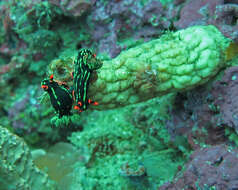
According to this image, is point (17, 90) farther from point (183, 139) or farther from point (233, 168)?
point (233, 168)

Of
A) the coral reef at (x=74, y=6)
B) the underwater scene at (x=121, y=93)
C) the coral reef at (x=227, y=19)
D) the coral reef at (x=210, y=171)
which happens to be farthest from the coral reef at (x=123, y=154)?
the coral reef at (x=74, y=6)

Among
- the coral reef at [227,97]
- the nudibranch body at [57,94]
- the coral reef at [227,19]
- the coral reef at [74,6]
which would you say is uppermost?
the coral reef at [74,6]

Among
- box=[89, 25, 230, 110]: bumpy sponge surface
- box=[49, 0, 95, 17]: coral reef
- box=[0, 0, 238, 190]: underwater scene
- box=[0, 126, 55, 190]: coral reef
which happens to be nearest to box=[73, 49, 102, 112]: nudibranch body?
box=[0, 0, 238, 190]: underwater scene

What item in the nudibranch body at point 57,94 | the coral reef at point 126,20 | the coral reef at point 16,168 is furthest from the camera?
the coral reef at point 126,20

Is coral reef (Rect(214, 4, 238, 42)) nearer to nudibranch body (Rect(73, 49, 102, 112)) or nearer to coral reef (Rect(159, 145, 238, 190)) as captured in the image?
coral reef (Rect(159, 145, 238, 190))

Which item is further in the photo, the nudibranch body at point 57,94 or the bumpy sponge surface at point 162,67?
the bumpy sponge surface at point 162,67

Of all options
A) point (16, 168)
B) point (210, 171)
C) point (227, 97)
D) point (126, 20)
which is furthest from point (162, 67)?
point (16, 168)

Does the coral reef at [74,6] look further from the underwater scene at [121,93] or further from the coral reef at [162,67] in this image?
the coral reef at [162,67]

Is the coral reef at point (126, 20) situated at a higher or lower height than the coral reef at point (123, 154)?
higher

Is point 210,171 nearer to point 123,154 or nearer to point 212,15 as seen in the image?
point 123,154
